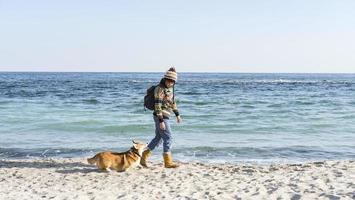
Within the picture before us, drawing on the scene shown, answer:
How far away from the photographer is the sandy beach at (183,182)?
6.57 m

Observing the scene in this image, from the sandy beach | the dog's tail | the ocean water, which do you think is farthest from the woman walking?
the ocean water

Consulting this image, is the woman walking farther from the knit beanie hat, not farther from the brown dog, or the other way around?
the brown dog

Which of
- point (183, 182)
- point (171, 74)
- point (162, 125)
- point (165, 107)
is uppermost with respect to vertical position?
point (171, 74)

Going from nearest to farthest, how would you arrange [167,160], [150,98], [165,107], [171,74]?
[171,74] < [150,98] < [165,107] < [167,160]

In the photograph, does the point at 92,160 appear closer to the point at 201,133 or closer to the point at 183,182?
the point at 183,182

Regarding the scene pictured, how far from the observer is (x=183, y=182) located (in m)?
7.31

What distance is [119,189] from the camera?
704 cm

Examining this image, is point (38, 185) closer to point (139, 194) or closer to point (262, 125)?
point (139, 194)

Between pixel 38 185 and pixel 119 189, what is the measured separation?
125 cm

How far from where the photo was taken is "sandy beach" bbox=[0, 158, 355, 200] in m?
6.57

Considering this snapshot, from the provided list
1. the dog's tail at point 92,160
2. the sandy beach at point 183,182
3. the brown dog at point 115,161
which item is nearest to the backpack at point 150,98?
the brown dog at point 115,161

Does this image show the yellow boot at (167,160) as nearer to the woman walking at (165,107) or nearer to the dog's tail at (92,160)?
the woman walking at (165,107)

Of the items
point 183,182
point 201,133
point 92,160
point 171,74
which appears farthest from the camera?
point 201,133

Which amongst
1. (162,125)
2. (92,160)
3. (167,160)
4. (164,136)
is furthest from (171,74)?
(92,160)
